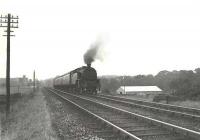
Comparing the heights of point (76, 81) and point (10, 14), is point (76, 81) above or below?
below

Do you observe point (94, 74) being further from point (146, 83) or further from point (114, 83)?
point (146, 83)

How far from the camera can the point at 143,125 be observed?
10.5 m

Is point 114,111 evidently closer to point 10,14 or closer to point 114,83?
point 10,14

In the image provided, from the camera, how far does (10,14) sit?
22.7 metres

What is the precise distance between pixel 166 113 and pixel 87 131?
238 inches

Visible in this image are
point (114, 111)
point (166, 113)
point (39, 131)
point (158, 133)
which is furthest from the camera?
point (114, 111)

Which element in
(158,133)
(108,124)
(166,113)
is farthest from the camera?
(166,113)

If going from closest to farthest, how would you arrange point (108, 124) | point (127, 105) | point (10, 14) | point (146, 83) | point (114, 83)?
point (108, 124)
point (127, 105)
point (10, 14)
point (114, 83)
point (146, 83)

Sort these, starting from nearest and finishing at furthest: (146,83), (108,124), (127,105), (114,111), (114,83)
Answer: (108,124), (114,111), (127,105), (114,83), (146,83)

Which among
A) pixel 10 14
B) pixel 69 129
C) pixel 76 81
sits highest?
pixel 10 14

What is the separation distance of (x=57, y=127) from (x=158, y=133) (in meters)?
4.00

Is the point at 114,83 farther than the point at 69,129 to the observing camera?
Yes

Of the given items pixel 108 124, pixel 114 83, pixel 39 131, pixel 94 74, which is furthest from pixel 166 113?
pixel 114 83

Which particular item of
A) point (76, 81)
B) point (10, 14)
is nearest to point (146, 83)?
point (76, 81)
